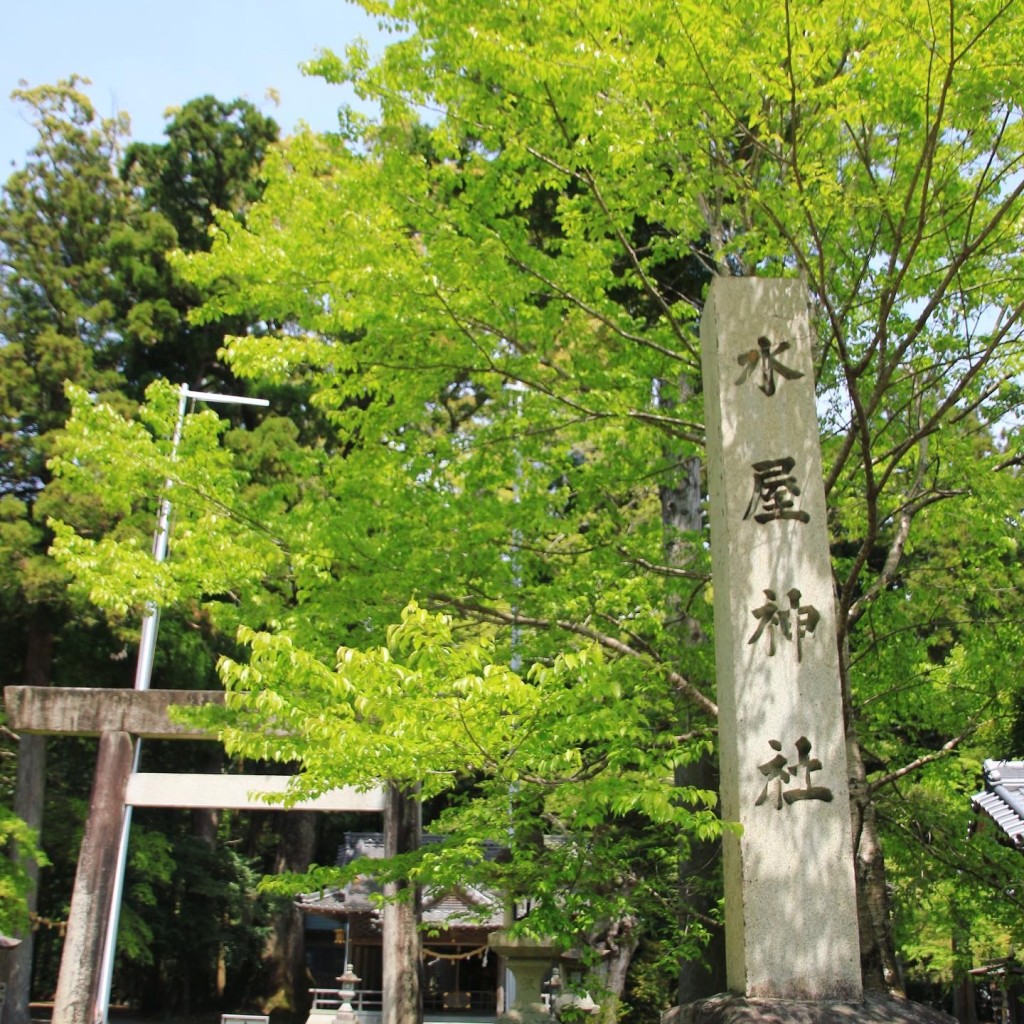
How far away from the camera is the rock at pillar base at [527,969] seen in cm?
939

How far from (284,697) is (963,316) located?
505 cm

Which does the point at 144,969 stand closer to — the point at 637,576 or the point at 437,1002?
the point at 437,1002

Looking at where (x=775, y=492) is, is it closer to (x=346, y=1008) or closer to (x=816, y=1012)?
(x=816, y=1012)

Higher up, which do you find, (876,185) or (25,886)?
(876,185)

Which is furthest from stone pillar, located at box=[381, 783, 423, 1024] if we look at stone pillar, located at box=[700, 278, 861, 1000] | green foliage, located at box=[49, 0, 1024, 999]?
stone pillar, located at box=[700, 278, 861, 1000]

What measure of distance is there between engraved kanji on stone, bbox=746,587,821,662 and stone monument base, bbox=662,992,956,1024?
5.26 feet

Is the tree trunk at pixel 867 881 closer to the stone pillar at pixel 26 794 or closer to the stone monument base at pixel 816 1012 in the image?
the stone monument base at pixel 816 1012

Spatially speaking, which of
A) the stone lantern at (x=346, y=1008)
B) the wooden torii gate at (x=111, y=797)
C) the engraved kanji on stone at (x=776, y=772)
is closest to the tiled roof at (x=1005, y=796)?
the engraved kanji on stone at (x=776, y=772)

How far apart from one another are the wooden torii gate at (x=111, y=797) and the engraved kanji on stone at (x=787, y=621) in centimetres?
771

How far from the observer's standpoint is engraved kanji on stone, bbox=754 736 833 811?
16.2 feet

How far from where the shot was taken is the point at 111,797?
12555mm

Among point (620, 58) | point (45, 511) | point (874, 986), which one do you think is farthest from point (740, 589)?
point (45, 511)

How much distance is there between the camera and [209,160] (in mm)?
20484

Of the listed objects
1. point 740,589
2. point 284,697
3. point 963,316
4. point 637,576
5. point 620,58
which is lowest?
point 284,697
